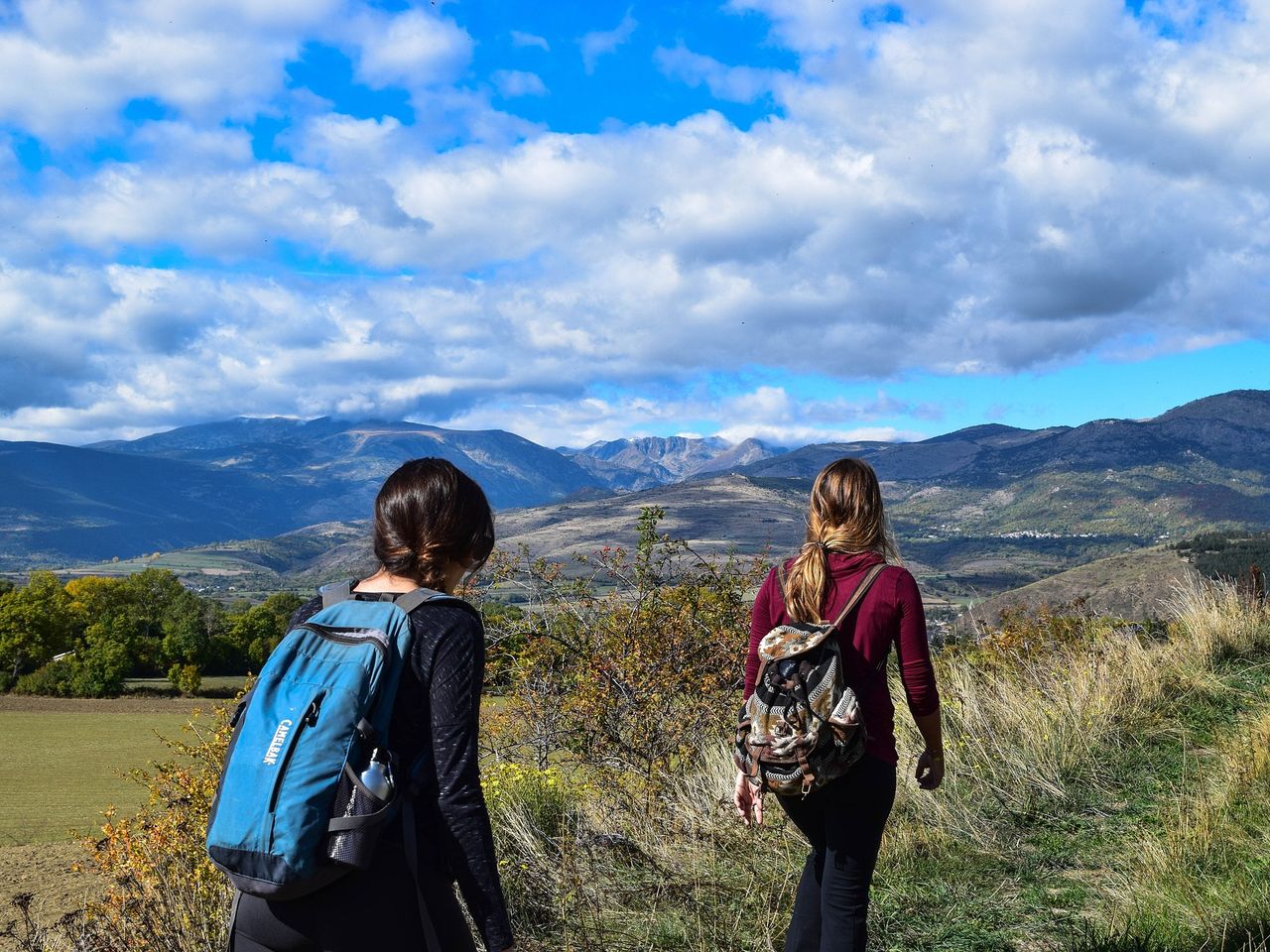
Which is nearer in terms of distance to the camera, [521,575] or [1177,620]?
[521,575]

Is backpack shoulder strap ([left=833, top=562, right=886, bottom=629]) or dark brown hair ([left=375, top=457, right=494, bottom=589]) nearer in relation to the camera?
dark brown hair ([left=375, top=457, right=494, bottom=589])

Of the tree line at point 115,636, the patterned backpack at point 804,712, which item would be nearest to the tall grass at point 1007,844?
the patterned backpack at point 804,712

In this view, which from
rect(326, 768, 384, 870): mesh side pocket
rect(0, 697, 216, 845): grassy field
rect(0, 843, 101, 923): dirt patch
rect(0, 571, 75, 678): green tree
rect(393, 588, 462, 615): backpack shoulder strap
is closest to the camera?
rect(326, 768, 384, 870): mesh side pocket

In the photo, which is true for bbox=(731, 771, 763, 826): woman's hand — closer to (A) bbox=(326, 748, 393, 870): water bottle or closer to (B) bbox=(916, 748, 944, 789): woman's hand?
(B) bbox=(916, 748, 944, 789): woman's hand

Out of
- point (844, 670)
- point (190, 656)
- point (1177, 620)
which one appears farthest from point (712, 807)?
point (190, 656)

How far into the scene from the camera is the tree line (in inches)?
2222

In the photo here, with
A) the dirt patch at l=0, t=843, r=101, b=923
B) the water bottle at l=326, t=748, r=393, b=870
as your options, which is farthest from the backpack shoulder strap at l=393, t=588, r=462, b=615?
the dirt patch at l=0, t=843, r=101, b=923

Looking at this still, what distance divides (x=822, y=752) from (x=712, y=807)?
2.58 metres

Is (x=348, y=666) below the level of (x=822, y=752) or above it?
above

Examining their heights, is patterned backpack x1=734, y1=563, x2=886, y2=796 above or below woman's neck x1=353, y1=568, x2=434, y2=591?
below

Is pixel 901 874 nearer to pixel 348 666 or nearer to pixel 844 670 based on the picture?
pixel 844 670

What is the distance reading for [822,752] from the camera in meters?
2.76

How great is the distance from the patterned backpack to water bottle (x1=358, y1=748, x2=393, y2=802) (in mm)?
1213

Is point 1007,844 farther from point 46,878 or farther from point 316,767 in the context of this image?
point 46,878
